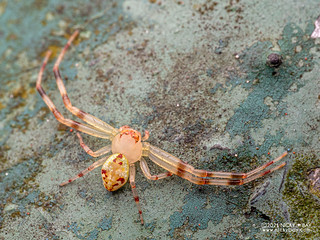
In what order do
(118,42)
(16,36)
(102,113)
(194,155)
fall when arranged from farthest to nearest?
(16,36) → (118,42) → (102,113) → (194,155)

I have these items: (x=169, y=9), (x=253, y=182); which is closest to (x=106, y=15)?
(x=169, y=9)

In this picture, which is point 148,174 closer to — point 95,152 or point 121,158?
point 121,158

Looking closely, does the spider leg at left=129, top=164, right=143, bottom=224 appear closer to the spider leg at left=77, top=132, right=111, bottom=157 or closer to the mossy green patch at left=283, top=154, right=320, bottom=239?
the spider leg at left=77, top=132, right=111, bottom=157

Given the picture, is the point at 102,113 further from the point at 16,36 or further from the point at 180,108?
the point at 16,36

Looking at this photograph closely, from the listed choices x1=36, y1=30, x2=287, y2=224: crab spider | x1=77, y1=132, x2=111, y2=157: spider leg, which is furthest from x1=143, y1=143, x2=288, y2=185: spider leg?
x1=77, y1=132, x2=111, y2=157: spider leg

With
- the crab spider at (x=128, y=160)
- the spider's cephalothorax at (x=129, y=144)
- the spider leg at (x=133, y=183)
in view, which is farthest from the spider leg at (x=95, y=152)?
the spider leg at (x=133, y=183)

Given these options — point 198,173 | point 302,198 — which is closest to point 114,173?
point 198,173

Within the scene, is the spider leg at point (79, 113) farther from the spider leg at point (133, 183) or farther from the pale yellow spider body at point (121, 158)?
the spider leg at point (133, 183)
